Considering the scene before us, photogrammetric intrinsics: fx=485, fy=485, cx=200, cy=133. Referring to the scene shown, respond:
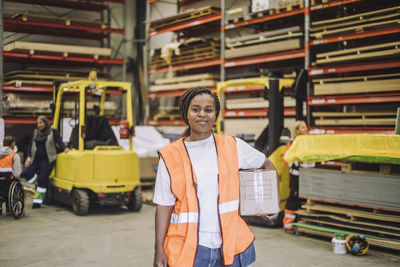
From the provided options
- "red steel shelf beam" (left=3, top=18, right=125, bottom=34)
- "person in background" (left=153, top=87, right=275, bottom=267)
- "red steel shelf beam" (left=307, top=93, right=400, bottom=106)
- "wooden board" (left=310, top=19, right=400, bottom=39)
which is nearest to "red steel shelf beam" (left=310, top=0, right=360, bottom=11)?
"wooden board" (left=310, top=19, right=400, bottom=39)

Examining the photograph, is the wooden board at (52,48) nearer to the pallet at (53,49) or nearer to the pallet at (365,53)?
the pallet at (53,49)

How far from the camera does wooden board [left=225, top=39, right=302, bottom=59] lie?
1023 centimetres

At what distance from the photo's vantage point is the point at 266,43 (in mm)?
11062

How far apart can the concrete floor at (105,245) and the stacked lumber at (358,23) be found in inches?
160

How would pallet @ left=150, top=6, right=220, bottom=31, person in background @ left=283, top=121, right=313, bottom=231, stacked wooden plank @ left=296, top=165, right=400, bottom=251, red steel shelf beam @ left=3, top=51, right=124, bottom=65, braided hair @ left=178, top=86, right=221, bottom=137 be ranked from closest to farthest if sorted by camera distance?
1. braided hair @ left=178, top=86, right=221, bottom=137
2. stacked wooden plank @ left=296, top=165, right=400, bottom=251
3. person in background @ left=283, top=121, right=313, bottom=231
4. pallet @ left=150, top=6, right=220, bottom=31
5. red steel shelf beam @ left=3, top=51, right=124, bottom=65

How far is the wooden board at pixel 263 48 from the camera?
10227 mm

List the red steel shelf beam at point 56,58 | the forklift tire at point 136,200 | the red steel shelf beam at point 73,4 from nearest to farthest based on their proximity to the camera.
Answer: the forklift tire at point 136,200, the red steel shelf beam at point 56,58, the red steel shelf beam at point 73,4

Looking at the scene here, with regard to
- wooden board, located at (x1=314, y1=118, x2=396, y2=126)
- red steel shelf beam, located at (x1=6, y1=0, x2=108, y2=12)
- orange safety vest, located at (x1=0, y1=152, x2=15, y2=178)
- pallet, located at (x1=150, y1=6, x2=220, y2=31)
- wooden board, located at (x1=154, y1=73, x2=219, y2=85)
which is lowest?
orange safety vest, located at (x1=0, y1=152, x2=15, y2=178)

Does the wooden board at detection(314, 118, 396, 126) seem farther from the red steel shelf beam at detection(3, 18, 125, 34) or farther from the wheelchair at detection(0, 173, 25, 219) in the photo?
the red steel shelf beam at detection(3, 18, 125, 34)

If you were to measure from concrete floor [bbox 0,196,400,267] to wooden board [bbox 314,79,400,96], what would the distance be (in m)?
3.18

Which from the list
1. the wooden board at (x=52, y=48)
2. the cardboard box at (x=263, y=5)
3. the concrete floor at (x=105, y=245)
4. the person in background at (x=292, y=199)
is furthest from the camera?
the wooden board at (x=52, y=48)

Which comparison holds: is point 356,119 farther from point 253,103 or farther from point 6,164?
point 6,164

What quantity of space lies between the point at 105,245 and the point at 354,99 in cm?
524

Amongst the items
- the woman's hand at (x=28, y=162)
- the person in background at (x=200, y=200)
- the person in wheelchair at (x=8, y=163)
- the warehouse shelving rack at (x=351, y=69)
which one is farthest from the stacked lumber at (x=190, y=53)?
the person in background at (x=200, y=200)
